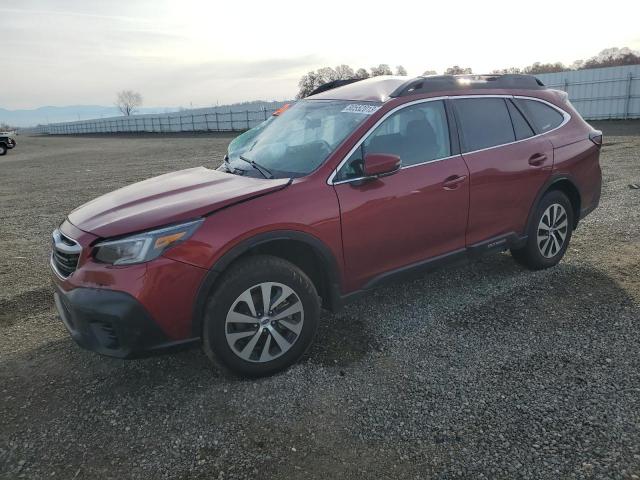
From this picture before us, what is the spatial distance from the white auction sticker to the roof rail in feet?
0.70

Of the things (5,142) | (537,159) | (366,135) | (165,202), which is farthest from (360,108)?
(5,142)

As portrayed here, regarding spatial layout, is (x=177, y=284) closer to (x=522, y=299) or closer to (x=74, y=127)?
(x=522, y=299)

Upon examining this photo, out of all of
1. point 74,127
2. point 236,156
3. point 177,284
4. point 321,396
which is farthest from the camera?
point 74,127

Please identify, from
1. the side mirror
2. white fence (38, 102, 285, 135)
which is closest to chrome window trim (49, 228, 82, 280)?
the side mirror

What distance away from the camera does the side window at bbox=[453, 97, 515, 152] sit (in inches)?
157

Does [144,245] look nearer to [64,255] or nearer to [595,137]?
[64,255]

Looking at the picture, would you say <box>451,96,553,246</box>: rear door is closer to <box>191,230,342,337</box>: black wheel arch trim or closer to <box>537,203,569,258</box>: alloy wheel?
<box>537,203,569,258</box>: alloy wheel

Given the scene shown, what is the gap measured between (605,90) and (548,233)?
22685 millimetres

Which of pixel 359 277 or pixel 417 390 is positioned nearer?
pixel 417 390

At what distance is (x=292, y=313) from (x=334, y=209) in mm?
731

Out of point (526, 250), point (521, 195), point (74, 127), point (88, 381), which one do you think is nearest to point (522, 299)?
point (526, 250)

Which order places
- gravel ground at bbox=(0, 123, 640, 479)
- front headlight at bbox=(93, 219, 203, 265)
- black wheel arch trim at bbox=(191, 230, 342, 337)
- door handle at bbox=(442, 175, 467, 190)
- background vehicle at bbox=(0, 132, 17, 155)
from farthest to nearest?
background vehicle at bbox=(0, 132, 17, 155), door handle at bbox=(442, 175, 467, 190), black wheel arch trim at bbox=(191, 230, 342, 337), front headlight at bbox=(93, 219, 203, 265), gravel ground at bbox=(0, 123, 640, 479)

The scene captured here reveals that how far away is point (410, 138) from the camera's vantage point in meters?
3.71

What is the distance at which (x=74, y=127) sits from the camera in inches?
3223
